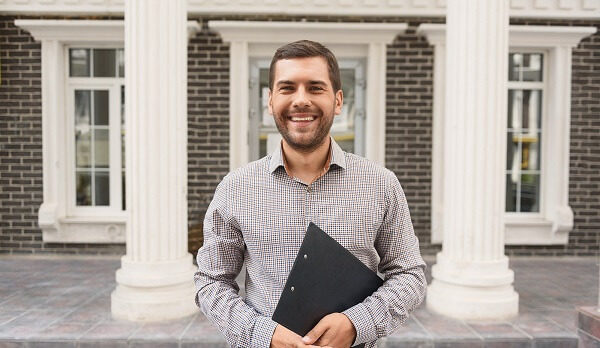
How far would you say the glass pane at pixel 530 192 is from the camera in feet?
24.8

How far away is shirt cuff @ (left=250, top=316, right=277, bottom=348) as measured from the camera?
149 cm

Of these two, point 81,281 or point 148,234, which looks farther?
point 81,281

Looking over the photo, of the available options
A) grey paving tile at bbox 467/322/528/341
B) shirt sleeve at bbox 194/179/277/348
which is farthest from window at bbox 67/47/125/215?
shirt sleeve at bbox 194/179/277/348

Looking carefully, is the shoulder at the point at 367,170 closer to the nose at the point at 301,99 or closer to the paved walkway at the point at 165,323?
the nose at the point at 301,99

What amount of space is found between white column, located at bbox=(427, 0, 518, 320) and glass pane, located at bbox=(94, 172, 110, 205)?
4793mm

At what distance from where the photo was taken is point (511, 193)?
25.0ft

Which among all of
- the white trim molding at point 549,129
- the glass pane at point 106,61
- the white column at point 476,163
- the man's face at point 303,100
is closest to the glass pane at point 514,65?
the white trim molding at point 549,129

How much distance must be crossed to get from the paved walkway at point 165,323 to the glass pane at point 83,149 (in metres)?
1.81

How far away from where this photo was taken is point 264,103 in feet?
24.0

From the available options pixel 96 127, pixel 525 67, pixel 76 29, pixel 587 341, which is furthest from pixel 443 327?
pixel 76 29

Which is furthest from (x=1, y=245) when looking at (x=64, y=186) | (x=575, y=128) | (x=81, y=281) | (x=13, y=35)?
(x=575, y=128)

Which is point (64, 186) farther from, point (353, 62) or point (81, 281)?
point (353, 62)

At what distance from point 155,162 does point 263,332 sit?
3.23m

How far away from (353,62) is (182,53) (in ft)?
10.8
